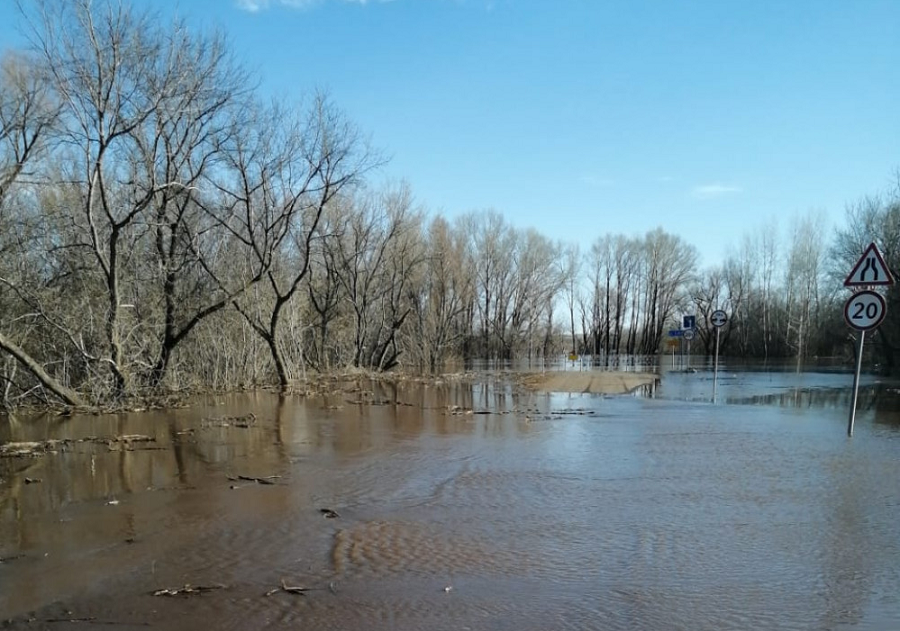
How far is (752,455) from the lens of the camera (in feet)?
29.0

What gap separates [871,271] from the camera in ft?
30.4

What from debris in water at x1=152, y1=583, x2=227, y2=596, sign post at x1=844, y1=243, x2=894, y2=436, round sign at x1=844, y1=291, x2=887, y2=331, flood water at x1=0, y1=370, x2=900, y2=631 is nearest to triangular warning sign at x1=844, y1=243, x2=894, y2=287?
sign post at x1=844, y1=243, x2=894, y2=436

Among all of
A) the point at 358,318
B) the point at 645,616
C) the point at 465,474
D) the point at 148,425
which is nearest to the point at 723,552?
the point at 645,616

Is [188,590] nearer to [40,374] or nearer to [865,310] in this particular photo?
[865,310]

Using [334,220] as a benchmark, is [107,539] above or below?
below

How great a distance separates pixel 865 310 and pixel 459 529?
803 centimetres

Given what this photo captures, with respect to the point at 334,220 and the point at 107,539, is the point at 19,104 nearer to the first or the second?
the point at 107,539

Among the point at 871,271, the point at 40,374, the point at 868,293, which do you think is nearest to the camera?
the point at 871,271

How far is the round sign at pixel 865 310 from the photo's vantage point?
9336mm

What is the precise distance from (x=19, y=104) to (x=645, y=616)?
58.8 feet

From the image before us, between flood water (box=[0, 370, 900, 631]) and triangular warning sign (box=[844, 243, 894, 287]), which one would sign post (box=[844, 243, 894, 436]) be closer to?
triangular warning sign (box=[844, 243, 894, 287])

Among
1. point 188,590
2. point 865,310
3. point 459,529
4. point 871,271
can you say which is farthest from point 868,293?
point 188,590

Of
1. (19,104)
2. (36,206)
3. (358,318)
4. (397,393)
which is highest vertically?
(19,104)

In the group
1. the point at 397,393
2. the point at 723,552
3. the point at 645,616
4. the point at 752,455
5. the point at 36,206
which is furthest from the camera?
the point at 397,393
